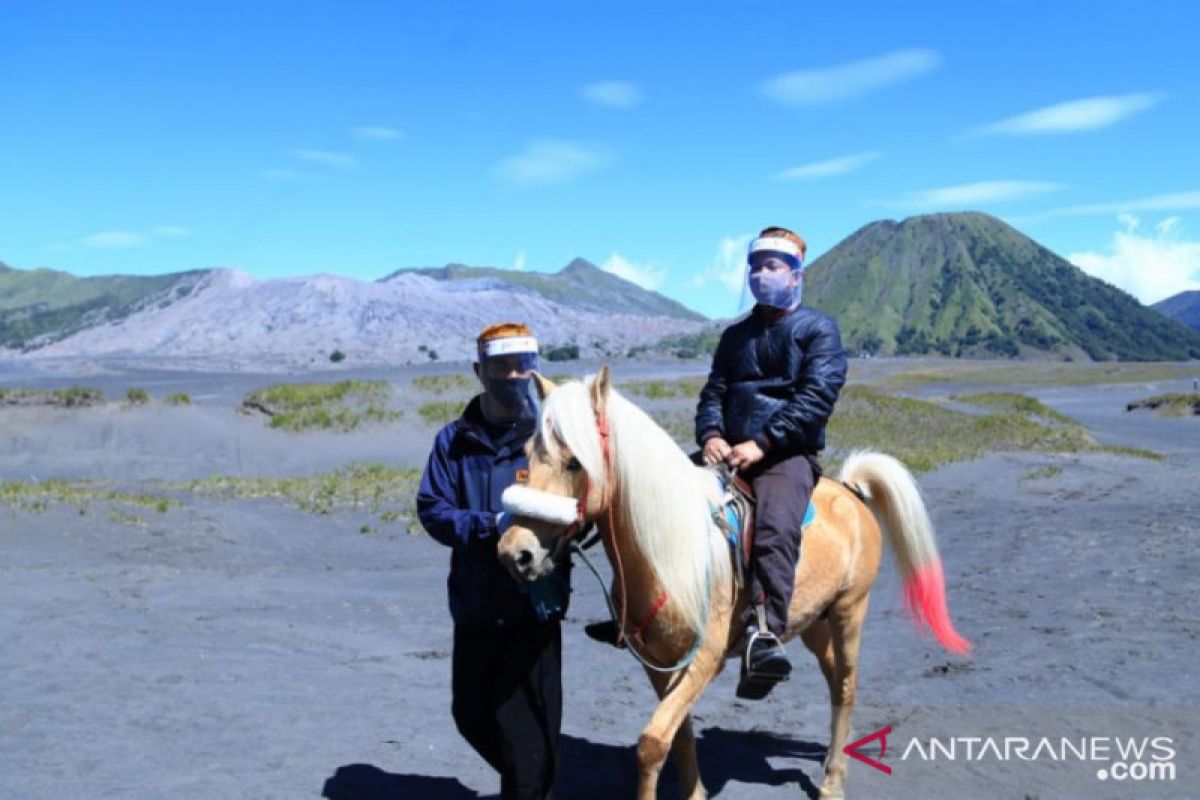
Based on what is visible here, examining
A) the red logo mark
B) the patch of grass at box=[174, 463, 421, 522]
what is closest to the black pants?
the red logo mark

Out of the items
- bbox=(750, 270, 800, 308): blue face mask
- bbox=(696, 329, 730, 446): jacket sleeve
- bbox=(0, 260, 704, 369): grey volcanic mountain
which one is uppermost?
bbox=(0, 260, 704, 369): grey volcanic mountain

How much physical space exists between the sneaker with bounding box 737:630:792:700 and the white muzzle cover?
1475 millimetres

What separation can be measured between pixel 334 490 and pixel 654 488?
59.6 ft

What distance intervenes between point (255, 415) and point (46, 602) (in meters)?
21.9

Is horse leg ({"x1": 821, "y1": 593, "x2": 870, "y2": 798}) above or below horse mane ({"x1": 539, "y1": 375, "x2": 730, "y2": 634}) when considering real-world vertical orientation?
below

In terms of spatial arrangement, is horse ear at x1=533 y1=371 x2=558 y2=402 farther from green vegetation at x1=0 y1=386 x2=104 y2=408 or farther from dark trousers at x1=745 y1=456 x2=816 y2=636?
green vegetation at x1=0 y1=386 x2=104 y2=408

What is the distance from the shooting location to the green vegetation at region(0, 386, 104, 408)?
31.5 m

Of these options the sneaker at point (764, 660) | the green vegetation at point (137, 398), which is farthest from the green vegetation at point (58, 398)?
the sneaker at point (764, 660)

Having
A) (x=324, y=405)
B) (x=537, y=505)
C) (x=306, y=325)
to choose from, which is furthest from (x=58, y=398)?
(x=306, y=325)

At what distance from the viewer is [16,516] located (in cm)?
1583

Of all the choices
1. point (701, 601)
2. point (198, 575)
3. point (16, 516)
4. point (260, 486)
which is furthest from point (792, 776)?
point (260, 486)

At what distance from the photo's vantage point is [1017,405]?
48188 millimetres

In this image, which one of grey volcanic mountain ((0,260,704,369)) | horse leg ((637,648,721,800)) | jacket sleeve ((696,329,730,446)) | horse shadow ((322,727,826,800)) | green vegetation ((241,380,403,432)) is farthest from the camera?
grey volcanic mountain ((0,260,704,369))

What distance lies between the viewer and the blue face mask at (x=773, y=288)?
18.0 ft
